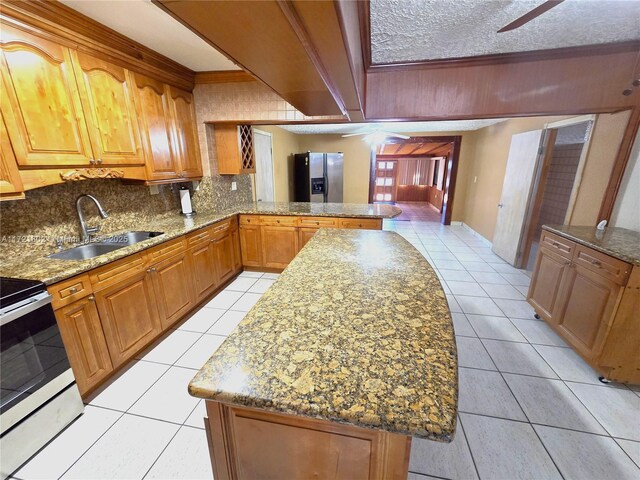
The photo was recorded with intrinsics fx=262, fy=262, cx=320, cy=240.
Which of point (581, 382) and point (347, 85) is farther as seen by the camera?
point (581, 382)

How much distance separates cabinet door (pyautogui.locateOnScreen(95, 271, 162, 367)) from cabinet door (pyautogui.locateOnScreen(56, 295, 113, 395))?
0.15ft

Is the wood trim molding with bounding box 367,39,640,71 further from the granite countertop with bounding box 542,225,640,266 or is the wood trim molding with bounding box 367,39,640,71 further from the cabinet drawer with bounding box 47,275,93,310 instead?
the cabinet drawer with bounding box 47,275,93,310

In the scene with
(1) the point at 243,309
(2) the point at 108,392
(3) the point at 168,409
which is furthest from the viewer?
(1) the point at 243,309

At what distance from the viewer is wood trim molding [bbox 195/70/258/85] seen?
108 inches

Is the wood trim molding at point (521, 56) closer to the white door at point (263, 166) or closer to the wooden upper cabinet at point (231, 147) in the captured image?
the wooden upper cabinet at point (231, 147)

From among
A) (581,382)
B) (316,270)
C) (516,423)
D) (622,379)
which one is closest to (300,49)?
(316,270)

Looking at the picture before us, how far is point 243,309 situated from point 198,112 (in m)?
2.23

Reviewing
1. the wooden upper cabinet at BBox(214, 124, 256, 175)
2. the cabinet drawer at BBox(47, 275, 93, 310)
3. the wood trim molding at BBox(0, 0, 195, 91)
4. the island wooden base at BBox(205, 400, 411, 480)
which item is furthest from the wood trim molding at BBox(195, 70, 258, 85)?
the island wooden base at BBox(205, 400, 411, 480)

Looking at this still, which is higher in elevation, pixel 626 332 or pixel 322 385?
pixel 322 385

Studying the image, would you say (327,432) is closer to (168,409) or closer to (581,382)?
(168,409)

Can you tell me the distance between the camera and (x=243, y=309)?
8.86 ft

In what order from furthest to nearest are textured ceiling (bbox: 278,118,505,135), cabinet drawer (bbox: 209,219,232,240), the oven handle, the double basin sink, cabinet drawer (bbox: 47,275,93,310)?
textured ceiling (bbox: 278,118,505,135), cabinet drawer (bbox: 209,219,232,240), the double basin sink, cabinet drawer (bbox: 47,275,93,310), the oven handle

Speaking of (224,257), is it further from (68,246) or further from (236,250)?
(68,246)

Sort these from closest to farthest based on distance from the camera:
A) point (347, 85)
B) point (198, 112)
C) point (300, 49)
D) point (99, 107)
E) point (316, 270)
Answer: point (300, 49), point (347, 85), point (316, 270), point (99, 107), point (198, 112)
